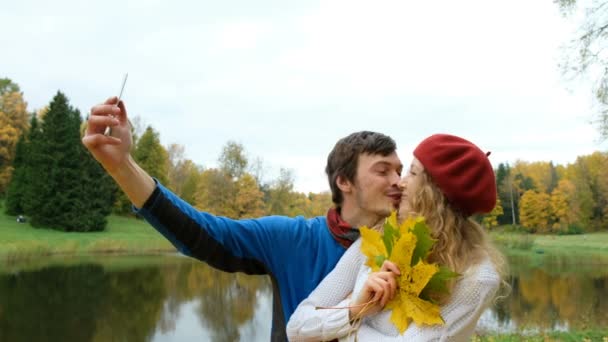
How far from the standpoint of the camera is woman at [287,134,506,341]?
5.50ft

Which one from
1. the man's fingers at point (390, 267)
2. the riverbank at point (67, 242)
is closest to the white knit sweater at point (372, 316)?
the man's fingers at point (390, 267)

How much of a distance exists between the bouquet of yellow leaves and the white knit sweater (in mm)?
42

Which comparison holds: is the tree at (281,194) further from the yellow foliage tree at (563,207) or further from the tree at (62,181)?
the yellow foliage tree at (563,207)

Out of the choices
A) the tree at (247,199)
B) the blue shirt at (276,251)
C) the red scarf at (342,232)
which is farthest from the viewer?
the tree at (247,199)

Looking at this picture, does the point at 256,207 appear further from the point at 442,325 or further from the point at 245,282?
the point at 442,325

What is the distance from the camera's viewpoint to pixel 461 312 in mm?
1666

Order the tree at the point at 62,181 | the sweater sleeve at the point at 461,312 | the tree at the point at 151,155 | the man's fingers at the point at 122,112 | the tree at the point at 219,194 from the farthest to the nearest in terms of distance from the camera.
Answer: the tree at the point at 151,155 < the tree at the point at 62,181 < the tree at the point at 219,194 < the man's fingers at the point at 122,112 < the sweater sleeve at the point at 461,312

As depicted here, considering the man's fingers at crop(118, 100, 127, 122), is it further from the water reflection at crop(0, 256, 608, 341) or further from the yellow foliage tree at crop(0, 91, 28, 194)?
the yellow foliage tree at crop(0, 91, 28, 194)

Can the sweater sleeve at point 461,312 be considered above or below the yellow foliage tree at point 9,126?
below

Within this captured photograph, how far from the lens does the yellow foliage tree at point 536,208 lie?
51031 mm

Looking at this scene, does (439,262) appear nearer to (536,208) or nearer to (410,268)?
(410,268)

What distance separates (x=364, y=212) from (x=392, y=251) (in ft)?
1.89

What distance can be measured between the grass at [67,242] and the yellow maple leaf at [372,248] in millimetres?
26004

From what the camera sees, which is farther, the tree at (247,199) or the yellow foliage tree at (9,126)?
the yellow foliage tree at (9,126)
